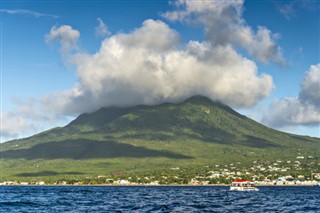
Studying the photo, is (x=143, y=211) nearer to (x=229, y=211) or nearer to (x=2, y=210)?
(x=229, y=211)

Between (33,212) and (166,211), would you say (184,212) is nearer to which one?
(166,211)

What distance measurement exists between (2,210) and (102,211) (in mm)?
23771

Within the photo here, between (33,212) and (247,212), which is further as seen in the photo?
(33,212)

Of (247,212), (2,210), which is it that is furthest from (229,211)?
(2,210)

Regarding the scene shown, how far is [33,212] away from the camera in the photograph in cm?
10044

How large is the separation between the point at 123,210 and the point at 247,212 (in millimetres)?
24888

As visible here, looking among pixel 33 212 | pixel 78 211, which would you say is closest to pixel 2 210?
pixel 33 212

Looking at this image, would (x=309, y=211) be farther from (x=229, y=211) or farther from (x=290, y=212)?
(x=229, y=211)

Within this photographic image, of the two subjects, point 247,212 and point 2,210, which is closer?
point 247,212

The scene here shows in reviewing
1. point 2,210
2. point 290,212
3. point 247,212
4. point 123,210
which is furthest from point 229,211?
point 2,210

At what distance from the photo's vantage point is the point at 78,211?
98.4 meters

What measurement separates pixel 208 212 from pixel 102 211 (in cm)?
2129

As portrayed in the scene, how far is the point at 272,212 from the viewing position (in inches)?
3698

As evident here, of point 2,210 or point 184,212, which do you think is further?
point 2,210
